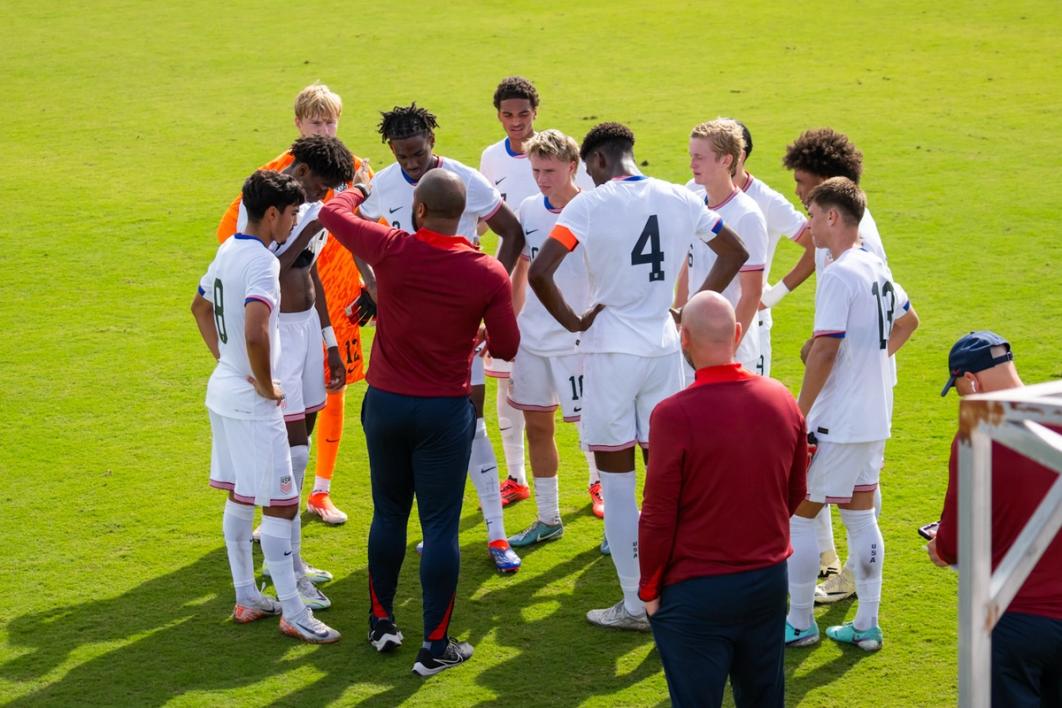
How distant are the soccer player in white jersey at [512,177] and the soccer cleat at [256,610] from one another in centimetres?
176

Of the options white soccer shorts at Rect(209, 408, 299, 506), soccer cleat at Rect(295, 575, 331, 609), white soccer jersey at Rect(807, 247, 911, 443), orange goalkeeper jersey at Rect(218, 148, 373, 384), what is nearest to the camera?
white soccer jersey at Rect(807, 247, 911, 443)

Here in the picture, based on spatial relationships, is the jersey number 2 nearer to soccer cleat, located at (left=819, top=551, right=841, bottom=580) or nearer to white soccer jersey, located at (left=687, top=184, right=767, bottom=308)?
white soccer jersey, located at (left=687, top=184, right=767, bottom=308)

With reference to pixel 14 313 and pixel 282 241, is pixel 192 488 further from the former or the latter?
pixel 14 313

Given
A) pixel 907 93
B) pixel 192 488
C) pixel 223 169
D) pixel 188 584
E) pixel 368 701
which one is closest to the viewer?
pixel 368 701

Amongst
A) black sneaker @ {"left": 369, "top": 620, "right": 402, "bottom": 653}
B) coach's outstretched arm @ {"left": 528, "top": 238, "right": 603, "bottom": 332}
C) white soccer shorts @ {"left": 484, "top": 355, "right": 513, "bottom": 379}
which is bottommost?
black sneaker @ {"left": 369, "top": 620, "right": 402, "bottom": 653}

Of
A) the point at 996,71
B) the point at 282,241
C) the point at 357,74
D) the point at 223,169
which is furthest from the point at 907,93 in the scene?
the point at 282,241

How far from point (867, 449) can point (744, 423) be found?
1.72m

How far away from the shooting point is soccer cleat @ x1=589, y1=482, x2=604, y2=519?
23.8ft

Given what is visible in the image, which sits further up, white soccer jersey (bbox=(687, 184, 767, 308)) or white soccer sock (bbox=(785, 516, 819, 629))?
white soccer jersey (bbox=(687, 184, 767, 308))

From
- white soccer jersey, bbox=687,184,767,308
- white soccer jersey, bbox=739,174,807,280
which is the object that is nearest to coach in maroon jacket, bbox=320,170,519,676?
white soccer jersey, bbox=687,184,767,308

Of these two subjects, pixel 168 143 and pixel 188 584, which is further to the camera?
pixel 168 143

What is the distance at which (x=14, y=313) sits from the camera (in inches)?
414

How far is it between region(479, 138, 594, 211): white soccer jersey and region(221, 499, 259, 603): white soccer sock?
260 cm

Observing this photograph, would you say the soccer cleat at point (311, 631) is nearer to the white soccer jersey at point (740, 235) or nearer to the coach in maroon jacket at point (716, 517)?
the coach in maroon jacket at point (716, 517)
